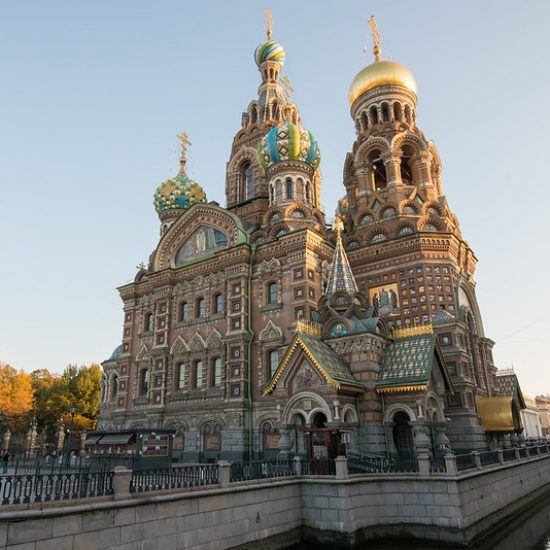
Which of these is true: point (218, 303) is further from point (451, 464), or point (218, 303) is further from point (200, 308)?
point (451, 464)

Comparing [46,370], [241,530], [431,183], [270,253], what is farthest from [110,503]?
[46,370]

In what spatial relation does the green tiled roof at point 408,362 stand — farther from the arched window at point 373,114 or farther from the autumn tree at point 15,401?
the autumn tree at point 15,401

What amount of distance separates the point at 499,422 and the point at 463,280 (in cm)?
761

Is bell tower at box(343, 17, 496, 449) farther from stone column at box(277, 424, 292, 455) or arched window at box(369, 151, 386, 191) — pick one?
stone column at box(277, 424, 292, 455)

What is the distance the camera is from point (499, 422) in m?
23.2

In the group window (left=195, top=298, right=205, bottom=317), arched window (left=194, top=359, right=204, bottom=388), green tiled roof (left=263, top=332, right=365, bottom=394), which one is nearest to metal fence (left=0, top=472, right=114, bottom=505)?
green tiled roof (left=263, top=332, right=365, bottom=394)

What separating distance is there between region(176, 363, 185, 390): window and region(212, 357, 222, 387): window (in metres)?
2.29

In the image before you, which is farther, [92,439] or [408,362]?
[92,439]

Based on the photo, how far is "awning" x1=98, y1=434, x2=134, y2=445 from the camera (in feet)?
60.7

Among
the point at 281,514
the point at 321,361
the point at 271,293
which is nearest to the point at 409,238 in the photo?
the point at 271,293

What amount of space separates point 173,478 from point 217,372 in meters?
15.2

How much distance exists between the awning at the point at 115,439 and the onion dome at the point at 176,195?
18.9 m

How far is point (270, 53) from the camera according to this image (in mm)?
38031

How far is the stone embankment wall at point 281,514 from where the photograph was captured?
904 cm
